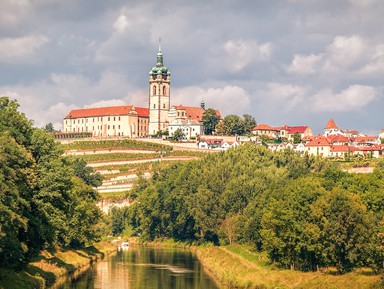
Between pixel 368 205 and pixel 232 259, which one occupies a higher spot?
pixel 368 205

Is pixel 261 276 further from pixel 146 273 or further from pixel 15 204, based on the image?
pixel 15 204

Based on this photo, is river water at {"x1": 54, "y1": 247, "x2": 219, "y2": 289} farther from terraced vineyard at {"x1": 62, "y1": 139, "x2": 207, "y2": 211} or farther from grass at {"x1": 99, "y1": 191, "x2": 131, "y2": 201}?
terraced vineyard at {"x1": 62, "y1": 139, "x2": 207, "y2": 211}

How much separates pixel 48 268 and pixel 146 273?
11.4 m

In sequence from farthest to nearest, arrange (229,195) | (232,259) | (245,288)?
(229,195) → (232,259) → (245,288)

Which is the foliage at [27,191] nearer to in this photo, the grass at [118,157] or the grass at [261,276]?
the grass at [261,276]

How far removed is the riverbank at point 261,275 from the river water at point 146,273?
5.72 feet

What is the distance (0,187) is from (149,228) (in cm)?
8022

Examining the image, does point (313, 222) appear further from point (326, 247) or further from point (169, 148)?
point (169, 148)

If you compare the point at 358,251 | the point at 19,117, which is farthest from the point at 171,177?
the point at 358,251

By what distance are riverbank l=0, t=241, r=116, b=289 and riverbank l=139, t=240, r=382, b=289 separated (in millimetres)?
14011

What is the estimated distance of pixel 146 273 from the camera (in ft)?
254

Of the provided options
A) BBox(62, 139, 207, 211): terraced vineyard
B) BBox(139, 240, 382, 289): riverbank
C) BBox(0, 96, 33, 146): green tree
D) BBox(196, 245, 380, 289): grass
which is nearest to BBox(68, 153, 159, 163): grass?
BBox(62, 139, 207, 211): terraced vineyard

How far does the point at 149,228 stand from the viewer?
423 feet

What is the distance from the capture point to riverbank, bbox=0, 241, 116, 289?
56.6 m
